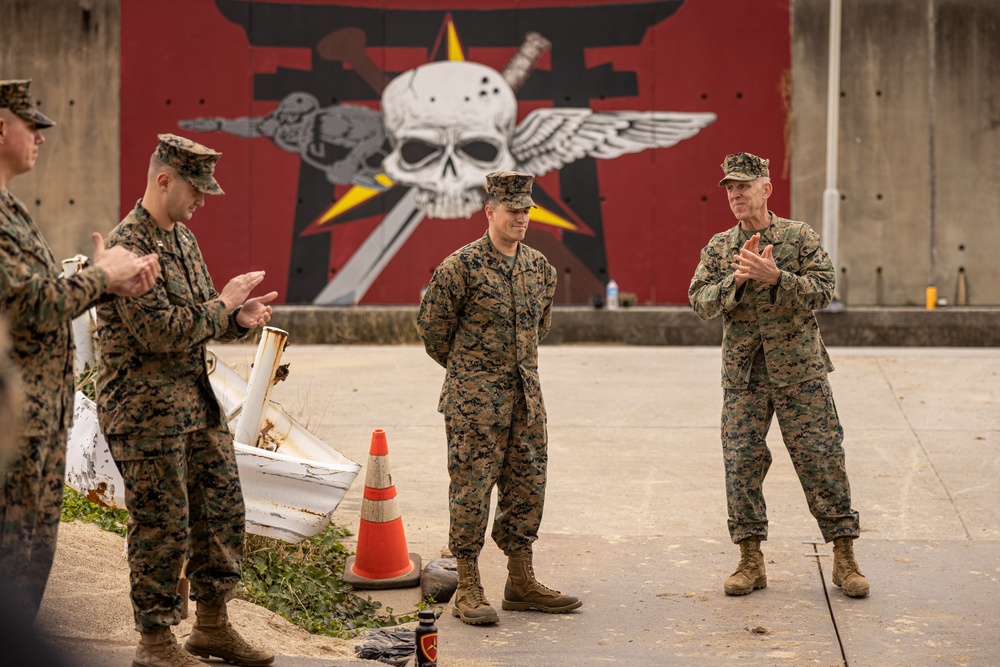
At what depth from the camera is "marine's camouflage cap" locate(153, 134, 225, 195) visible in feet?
15.4

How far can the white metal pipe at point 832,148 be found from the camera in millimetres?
15961

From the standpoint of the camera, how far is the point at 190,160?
4711mm

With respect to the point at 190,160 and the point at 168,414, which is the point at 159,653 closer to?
the point at 168,414

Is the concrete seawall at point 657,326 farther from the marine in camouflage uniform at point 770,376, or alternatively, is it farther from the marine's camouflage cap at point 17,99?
the marine's camouflage cap at point 17,99

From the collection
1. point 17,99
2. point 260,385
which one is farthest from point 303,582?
point 17,99

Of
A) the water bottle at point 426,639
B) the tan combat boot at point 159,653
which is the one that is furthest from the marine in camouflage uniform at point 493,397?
the tan combat boot at point 159,653

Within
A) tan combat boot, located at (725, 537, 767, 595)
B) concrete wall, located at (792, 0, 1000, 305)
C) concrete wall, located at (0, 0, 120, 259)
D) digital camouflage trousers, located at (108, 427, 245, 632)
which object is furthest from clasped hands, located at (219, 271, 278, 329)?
concrete wall, located at (0, 0, 120, 259)

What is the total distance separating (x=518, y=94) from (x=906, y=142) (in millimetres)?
5208

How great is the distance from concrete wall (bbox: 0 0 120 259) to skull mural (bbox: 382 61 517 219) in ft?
13.0

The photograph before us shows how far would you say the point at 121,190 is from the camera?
58.3 feet

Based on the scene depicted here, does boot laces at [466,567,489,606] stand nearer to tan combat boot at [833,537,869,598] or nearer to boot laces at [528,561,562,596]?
boot laces at [528,561,562,596]

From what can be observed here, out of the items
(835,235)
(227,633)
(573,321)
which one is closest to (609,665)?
(227,633)

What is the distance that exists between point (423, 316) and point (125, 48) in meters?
13.3

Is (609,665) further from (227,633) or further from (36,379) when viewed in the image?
(36,379)
